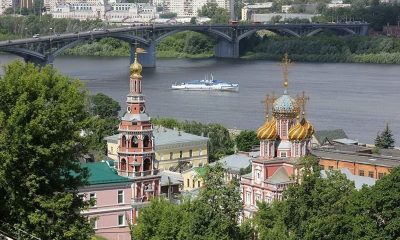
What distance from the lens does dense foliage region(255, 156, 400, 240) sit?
12773 millimetres

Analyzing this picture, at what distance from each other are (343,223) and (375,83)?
32.6 metres

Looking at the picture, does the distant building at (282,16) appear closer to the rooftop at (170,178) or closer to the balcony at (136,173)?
the rooftop at (170,178)

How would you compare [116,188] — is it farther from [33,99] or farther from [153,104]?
[153,104]

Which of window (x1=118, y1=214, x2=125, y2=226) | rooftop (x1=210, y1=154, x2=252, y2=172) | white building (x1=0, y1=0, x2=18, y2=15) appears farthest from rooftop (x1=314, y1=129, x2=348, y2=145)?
white building (x1=0, y1=0, x2=18, y2=15)

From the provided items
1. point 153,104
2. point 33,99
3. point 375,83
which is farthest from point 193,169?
point 375,83

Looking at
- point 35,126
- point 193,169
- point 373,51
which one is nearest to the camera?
point 35,126

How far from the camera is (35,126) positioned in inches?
455

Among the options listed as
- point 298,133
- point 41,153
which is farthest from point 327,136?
point 41,153

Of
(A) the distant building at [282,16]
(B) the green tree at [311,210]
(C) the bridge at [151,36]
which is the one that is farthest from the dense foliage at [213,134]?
(A) the distant building at [282,16]

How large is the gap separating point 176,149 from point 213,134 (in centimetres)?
216

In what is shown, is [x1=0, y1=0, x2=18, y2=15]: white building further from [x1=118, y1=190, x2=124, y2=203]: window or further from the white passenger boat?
[x1=118, y1=190, x2=124, y2=203]: window

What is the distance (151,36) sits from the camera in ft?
191

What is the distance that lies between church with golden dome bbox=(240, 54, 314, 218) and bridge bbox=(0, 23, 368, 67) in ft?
91.0

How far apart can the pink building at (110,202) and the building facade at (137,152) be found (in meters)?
0.22
